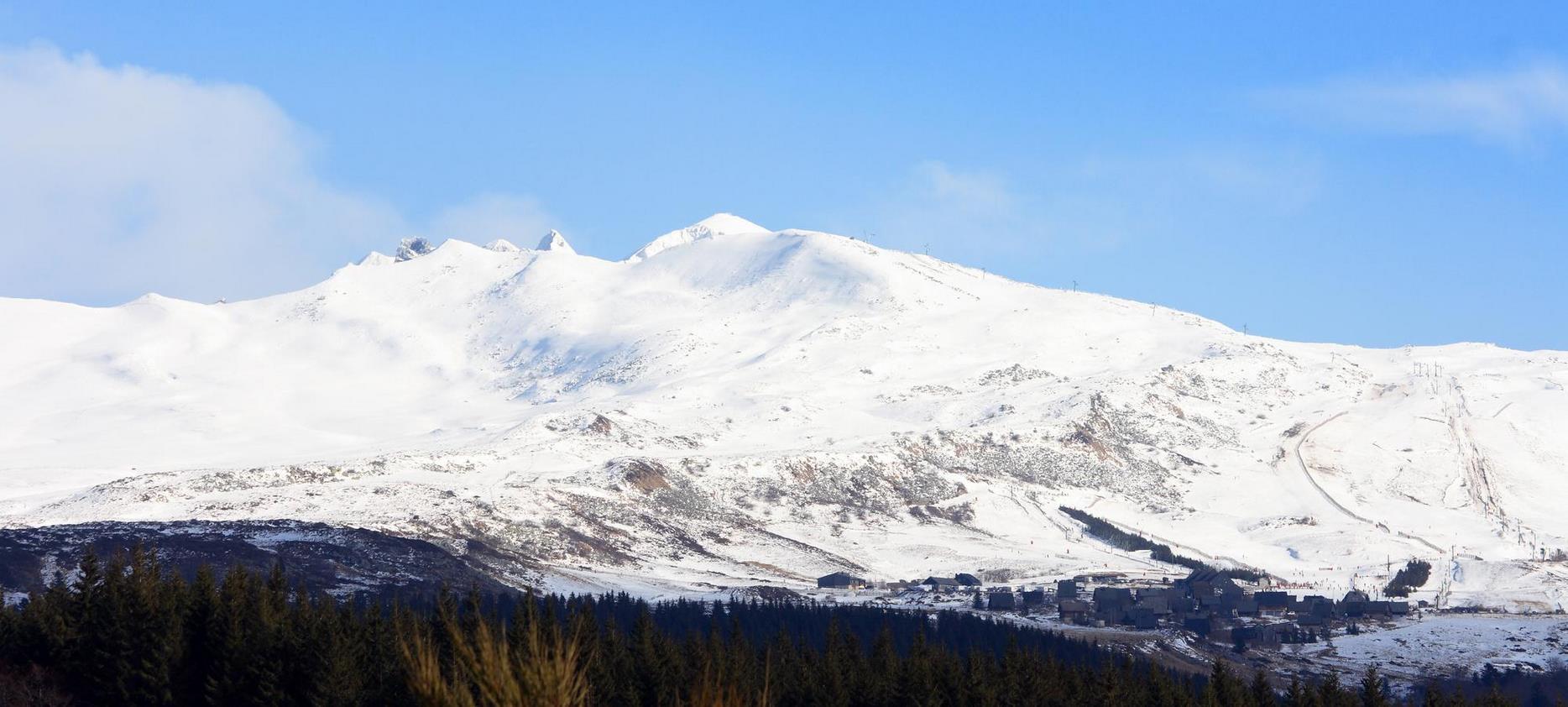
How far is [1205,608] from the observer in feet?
587

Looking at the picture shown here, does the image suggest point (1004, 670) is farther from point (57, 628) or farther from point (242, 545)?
point (242, 545)

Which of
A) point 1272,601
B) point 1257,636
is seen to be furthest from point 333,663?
point 1272,601

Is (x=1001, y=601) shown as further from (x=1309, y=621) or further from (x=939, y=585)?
(x=1309, y=621)

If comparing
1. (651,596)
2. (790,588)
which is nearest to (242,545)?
(651,596)

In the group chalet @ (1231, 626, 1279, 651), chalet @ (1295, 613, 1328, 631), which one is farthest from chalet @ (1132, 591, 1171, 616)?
chalet @ (1295, 613, 1328, 631)

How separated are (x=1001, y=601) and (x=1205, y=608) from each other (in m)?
22.8

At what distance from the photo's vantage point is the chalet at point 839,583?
195500 millimetres

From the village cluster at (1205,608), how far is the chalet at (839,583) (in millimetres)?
895

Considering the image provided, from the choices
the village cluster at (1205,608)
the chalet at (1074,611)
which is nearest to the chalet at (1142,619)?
the village cluster at (1205,608)

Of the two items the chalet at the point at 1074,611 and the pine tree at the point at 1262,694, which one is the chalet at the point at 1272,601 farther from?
the pine tree at the point at 1262,694

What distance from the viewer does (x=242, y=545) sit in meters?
177

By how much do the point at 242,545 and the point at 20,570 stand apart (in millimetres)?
25516

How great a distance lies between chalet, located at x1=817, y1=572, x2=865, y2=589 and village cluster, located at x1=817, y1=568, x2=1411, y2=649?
895mm

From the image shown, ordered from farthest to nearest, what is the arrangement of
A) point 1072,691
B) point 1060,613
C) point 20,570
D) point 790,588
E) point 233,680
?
point 790,588 < point 1060,613 < point 20,570 < point 1072,691 < point 233,680
